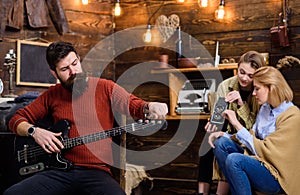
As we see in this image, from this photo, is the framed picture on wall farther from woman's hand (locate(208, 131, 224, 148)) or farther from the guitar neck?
woman's hand (locate(208, 131, 224, 148))

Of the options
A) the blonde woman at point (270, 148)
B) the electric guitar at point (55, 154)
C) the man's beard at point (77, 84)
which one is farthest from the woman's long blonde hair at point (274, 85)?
the man's beard at point (77, 84)

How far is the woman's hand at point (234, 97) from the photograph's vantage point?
3.21 m

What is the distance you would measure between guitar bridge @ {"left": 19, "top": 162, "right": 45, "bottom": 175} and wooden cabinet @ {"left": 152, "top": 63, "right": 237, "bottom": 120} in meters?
1.66

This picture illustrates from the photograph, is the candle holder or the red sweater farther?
the candle holder

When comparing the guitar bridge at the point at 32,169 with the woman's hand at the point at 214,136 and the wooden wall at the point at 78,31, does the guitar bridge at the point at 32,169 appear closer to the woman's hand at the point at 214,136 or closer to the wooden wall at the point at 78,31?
the woman's hand at the point at 214,136

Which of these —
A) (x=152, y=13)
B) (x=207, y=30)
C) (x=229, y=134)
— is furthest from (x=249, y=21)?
(x=229, y=134)

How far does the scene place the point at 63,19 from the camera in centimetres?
438


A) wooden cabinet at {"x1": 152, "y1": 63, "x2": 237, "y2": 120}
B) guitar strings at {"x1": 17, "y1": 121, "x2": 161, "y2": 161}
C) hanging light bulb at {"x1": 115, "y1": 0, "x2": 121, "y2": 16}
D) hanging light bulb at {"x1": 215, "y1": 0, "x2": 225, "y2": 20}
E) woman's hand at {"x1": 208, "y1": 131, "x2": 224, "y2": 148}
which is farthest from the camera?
hanging light bulb at {"x1": 115, "y1": 0, "x2": 121, "y2": 16}

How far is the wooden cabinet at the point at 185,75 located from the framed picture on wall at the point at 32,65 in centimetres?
97

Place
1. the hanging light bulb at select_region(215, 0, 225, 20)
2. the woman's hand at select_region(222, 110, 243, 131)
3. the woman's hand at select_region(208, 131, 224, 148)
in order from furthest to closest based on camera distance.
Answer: the hanging light bulb at select_region(215, 0, 225, 20)
the woman's hand at select_region(208, 131, 224, 148)
the woman's hand at select_region(222, 110, 243, 131)

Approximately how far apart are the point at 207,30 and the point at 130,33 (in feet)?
2.68

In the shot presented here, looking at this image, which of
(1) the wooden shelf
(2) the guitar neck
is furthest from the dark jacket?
(2) the guitar neck

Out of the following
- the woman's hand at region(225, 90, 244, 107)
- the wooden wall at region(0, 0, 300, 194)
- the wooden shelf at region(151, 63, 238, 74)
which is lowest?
the woman's hand at region(225, 90, 244, 107)

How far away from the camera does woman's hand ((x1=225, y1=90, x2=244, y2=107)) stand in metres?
3.21
